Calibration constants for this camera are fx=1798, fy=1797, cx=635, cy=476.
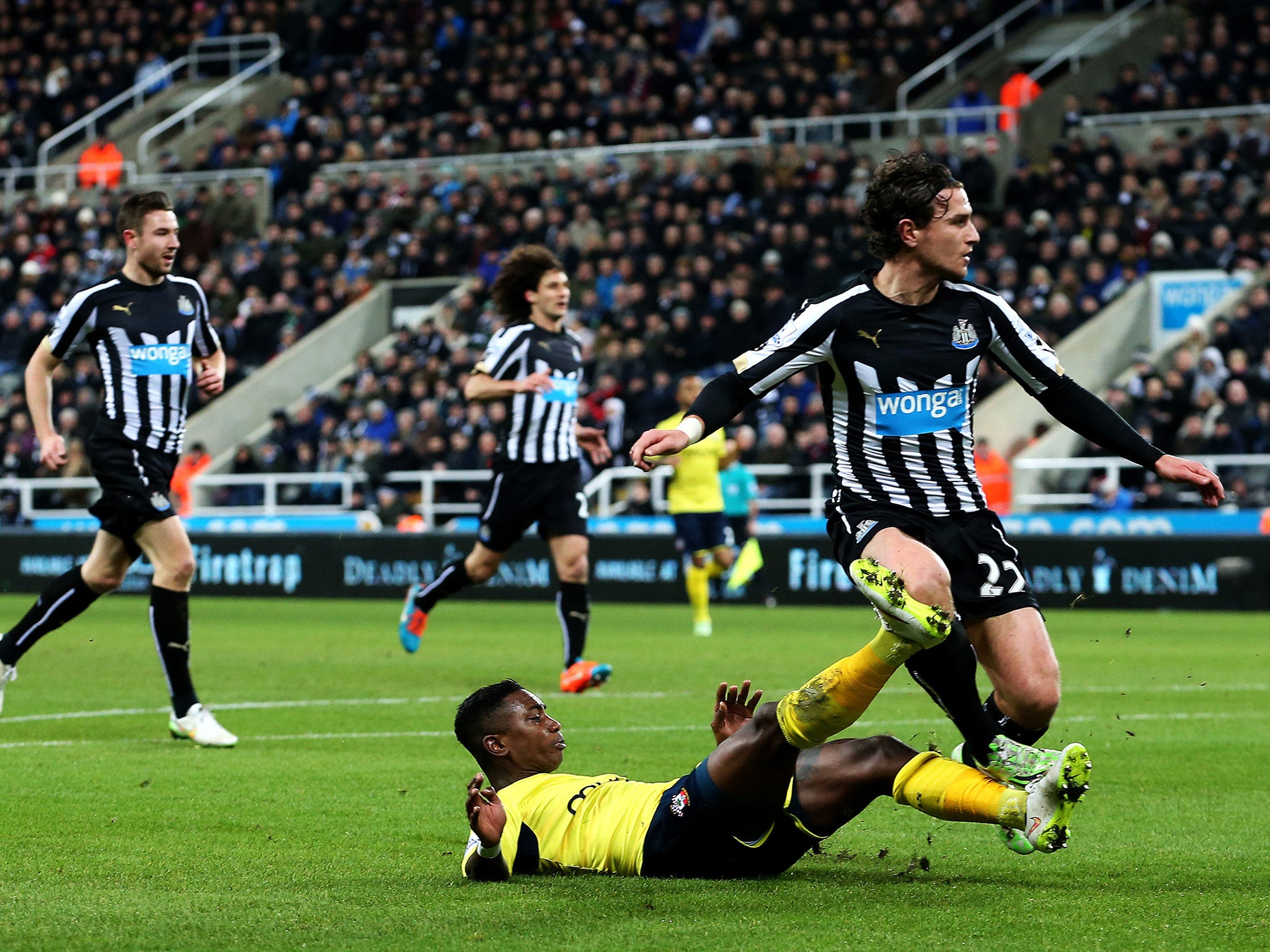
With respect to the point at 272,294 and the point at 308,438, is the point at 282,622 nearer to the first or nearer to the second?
the point at 308,438

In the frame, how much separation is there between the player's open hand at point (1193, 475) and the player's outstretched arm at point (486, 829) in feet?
7.08

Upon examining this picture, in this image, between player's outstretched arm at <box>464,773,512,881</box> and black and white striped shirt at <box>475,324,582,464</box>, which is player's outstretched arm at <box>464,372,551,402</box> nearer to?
black and white striped shirt at <box>475,324,582,464</box>

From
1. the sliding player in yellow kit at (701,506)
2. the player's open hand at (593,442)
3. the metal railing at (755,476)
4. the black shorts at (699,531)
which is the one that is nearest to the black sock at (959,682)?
the player's open hand at (593,442)

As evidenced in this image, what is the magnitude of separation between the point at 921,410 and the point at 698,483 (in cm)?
1190

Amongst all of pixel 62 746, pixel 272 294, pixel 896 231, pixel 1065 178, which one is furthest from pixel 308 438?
pixel 896 231

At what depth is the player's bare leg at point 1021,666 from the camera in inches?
209

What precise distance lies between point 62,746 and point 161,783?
1365 millimetres

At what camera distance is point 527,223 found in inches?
1145

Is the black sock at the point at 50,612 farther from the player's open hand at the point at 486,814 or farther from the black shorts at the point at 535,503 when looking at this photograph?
the player's open hand at the point at 486,814

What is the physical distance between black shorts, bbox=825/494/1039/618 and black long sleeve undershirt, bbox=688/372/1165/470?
425 mm

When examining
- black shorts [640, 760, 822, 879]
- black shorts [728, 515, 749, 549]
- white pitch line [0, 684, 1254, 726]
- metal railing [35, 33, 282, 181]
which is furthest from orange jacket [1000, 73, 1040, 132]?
black shorts [640, 760, 822, 879]

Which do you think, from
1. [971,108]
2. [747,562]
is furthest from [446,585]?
[971,108]

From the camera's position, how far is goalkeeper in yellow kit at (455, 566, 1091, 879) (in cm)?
461

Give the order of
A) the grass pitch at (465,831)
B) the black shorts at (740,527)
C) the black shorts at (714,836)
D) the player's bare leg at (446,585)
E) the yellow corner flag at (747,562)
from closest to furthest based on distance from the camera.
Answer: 1. the grass pitch at (465,831)
2. the black shorts at (714,836)
3. the player's bare leg at (446,585)
4. the yellow corner flag at (747,562)
5. the black shorts at (740,527)
